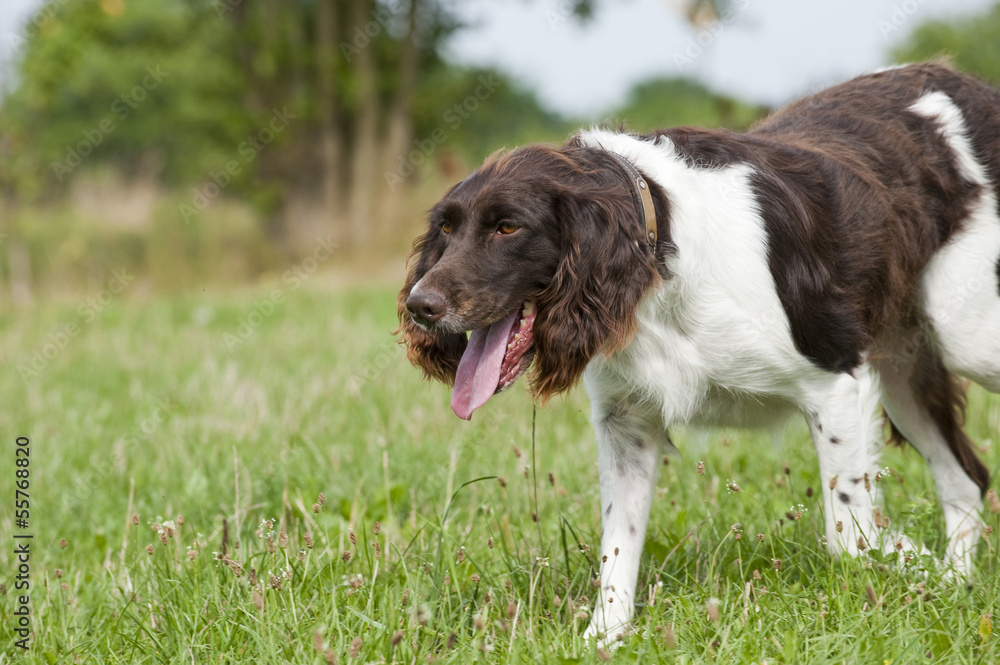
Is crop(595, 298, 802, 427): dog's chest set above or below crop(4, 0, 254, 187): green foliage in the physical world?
below

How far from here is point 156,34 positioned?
52.6 ft

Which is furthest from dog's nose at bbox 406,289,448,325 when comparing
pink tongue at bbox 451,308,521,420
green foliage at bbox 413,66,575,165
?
green foliage at bbox 413,66,575,165

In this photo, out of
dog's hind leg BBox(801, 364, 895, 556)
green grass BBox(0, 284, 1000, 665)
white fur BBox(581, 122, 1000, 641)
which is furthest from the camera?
dog's hind leg BBox(801, 364, 895, 556)

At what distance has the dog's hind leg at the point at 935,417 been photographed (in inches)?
137

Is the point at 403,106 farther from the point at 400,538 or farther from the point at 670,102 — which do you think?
the point at 670,102

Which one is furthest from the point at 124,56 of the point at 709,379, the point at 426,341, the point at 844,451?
the point at 844,451

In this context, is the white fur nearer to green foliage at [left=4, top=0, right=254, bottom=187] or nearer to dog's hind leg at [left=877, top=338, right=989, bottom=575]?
dog's hind leg at [left=877, top=338, right=989, bottom=575]

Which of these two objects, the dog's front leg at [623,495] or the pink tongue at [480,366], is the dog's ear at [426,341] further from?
the dog's front leg at [623,495]

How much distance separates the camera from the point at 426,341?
2832 millimetres

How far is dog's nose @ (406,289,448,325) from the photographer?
2391 mm

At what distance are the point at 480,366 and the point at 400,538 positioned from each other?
1.08 meters

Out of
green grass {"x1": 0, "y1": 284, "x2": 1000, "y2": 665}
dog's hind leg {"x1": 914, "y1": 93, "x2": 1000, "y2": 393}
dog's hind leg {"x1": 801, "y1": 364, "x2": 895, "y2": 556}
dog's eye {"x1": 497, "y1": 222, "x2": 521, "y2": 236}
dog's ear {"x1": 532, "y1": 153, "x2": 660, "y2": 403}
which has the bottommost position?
green grass {"x1": 0, "y1": 284, "x2": 1000, "y2": 665}

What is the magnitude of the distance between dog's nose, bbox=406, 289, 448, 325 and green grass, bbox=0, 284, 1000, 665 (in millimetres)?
620

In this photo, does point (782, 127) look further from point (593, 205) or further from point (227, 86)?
point (227, 86)
